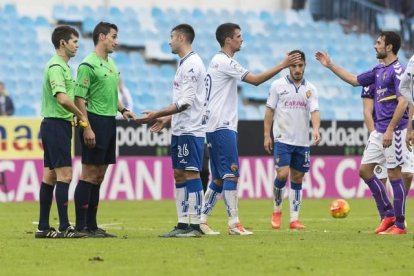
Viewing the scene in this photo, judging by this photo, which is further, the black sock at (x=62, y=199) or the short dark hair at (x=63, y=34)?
the short dark hair at (x=63, y=34)

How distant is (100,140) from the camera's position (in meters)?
12.4

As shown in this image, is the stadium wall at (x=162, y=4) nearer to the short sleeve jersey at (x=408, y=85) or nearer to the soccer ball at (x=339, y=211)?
the soccer ball at (x=339, y=211)

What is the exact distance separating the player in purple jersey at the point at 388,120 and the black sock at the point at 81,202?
9.42ft

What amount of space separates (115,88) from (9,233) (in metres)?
2.06

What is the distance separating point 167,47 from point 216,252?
64.7 ft

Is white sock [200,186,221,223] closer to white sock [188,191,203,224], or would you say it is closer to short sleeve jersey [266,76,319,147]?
white sock [188,191,203,224]

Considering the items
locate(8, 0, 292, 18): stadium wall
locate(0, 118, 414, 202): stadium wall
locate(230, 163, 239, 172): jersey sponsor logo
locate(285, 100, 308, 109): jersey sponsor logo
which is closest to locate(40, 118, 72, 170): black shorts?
A: locate(230, 163, 239, 172): jersey sponsor logo

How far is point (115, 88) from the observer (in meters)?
12.6

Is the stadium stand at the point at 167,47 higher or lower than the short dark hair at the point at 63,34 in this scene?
higher

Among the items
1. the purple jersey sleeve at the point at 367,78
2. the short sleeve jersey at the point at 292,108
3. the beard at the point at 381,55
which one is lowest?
the short sleeve jersey at the point at 292,108

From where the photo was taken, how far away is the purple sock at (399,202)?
500 inches

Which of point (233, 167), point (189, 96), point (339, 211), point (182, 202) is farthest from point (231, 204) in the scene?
point (339, 211)

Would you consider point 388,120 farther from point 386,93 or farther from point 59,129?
point 59,129

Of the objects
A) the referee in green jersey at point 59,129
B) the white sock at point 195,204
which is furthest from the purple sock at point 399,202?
the referee in green jersey at point 59,129
